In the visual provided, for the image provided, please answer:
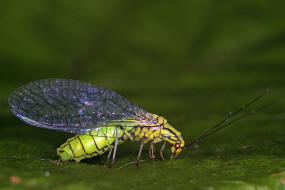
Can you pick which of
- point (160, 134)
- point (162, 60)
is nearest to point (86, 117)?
point (160, 134)

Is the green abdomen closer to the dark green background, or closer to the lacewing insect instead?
the lacewing insect

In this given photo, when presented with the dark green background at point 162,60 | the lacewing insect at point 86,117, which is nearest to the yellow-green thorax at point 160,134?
the lacewing insect at point 86,117

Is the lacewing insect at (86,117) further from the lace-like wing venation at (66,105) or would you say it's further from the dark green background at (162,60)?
the dark green background at (162,60)

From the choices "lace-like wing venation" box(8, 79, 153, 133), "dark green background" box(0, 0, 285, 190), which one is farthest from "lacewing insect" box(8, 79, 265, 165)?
"dark green background" box(0, 0, 285, 190)

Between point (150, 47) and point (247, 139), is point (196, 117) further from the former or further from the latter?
point (150, 47)

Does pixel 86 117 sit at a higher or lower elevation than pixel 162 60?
lower

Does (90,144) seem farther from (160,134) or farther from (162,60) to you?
(162,60)

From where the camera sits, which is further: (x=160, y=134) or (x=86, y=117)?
(x=160, y=134)
